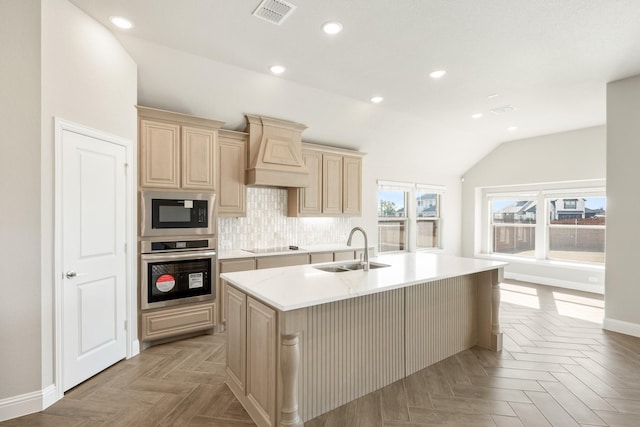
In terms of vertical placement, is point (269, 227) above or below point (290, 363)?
above

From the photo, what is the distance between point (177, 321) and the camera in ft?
11.1

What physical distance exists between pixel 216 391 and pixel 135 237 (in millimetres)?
1682

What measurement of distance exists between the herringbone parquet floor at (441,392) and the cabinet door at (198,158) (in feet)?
5.80

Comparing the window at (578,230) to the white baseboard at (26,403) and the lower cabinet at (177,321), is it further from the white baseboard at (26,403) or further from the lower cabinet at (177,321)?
the white baseboard at (26,403)

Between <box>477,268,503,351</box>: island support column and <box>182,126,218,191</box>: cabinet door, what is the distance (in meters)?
3.20

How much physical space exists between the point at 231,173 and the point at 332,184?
1.72 meters

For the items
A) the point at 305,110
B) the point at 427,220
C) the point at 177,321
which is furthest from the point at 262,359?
the point at 427,220

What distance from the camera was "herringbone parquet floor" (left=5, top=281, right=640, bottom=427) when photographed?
7.01ft

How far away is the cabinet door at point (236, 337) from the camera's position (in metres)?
2.28

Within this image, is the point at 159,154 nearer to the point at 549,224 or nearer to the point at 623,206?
the point at 623,206

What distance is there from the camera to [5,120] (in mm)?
2092

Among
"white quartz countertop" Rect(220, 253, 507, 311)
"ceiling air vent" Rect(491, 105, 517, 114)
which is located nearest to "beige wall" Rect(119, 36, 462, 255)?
"ceiling air vent" Rect(491, 105, 517, 114)

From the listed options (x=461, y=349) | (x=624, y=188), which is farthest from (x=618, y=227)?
(x=461, y=349)

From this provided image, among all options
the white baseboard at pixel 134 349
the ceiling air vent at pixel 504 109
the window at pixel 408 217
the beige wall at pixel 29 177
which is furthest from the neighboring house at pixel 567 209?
the beige wall at pixel 29 177
